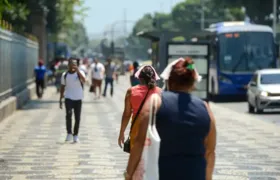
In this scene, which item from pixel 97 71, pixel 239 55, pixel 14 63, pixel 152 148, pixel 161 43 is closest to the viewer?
pixel 152 148

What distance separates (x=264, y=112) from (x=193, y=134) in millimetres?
25072

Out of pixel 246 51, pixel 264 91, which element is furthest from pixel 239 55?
pixel 264 91

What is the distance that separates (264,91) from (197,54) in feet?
13.9

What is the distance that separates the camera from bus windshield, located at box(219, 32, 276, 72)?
4103 cm

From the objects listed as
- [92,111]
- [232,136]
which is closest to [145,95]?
[232,136]

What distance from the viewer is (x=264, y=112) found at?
3162cm

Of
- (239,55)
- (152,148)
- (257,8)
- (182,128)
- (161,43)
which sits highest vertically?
(257,8)

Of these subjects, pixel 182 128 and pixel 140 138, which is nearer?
pixel 182 128

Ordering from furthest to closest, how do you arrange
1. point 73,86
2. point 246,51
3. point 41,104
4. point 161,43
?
point 246,51
point 41,104
point 161,43
point 73,86

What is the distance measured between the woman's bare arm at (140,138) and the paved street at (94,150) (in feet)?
18.6

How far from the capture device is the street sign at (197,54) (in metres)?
33.2

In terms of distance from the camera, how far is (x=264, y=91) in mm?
30125

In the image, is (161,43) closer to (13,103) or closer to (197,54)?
(197,54)

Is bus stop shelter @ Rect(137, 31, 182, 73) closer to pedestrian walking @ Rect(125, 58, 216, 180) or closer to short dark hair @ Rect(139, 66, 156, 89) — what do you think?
short dark hair @ Rect(139, 66, 156, 89)
